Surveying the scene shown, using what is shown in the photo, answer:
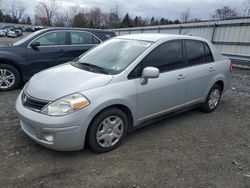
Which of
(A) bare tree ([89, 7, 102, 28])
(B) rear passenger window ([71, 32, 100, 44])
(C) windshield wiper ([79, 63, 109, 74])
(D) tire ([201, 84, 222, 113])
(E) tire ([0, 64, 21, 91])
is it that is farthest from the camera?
(A) bare tree ([89, 7, 102, 28])

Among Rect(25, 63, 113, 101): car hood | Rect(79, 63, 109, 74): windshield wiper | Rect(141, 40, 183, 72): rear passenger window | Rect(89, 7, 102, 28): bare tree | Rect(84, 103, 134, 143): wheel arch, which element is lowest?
Rect(84, 103, 134, 143): wheel arch

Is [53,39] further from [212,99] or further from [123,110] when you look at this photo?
[212,99]

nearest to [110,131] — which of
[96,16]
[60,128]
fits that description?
[60,128]

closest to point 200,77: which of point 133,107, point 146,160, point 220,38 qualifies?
point 133,107

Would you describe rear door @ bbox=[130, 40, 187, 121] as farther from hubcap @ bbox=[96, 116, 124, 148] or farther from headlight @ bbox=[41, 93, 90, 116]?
headlight @ bbox=[41, 93, 90, 116]

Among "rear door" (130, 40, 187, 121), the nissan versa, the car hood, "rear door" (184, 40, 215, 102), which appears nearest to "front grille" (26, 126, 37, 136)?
the nissan versa

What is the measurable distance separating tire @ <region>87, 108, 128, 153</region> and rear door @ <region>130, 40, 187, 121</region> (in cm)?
36

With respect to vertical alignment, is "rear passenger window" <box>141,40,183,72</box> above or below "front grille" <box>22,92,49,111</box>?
above

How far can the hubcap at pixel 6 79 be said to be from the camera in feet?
19.7

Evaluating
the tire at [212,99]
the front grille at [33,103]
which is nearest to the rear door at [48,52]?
the front grille at [33,103]

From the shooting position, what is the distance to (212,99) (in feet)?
16.7

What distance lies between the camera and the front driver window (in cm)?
652

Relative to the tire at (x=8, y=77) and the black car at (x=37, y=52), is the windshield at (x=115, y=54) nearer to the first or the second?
the black car at (x=37, y=52)

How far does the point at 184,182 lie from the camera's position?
9.17 feet
